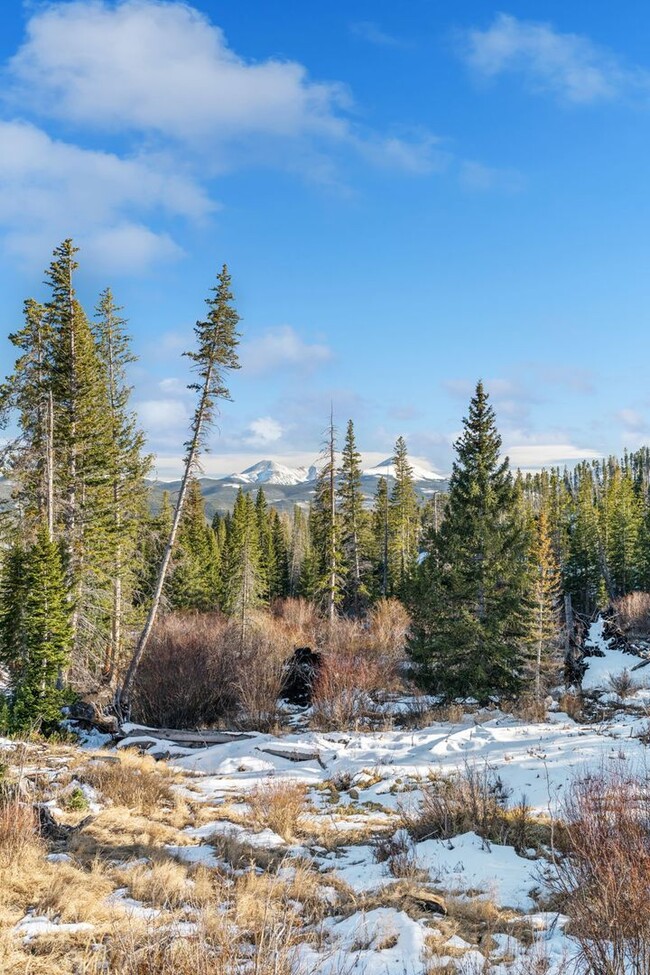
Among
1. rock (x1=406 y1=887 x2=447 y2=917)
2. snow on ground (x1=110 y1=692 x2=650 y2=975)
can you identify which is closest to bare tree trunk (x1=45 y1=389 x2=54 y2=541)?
snow on ground (x1=110 y1=692 x2=650 y2=975)

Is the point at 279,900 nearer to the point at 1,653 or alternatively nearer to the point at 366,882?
the point at 366,882

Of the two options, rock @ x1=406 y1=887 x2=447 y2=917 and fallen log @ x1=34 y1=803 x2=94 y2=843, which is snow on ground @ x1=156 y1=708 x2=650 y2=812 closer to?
fallen log @ x1=34 y1=803 x2=94 y2=843

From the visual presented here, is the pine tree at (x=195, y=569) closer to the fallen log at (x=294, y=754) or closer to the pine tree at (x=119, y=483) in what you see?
the pine tree at (x=119, y=483)

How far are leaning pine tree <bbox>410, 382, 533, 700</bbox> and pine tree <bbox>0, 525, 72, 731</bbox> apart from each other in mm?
13284

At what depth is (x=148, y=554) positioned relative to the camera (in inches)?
1323

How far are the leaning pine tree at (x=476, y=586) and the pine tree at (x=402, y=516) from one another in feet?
89.4

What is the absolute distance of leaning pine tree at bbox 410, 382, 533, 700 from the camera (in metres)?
22.0

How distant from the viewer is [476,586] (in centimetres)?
2270

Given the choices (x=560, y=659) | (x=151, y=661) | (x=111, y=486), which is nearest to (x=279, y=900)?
(x=151, y=661)

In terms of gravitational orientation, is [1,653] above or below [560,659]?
above

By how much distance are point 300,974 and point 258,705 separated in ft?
45.1

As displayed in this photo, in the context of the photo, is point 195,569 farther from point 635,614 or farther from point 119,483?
point 635,614

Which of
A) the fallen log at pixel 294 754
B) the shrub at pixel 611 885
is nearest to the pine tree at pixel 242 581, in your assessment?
the fallen log at pixel 294 754

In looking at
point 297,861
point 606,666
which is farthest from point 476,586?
point 297,861
